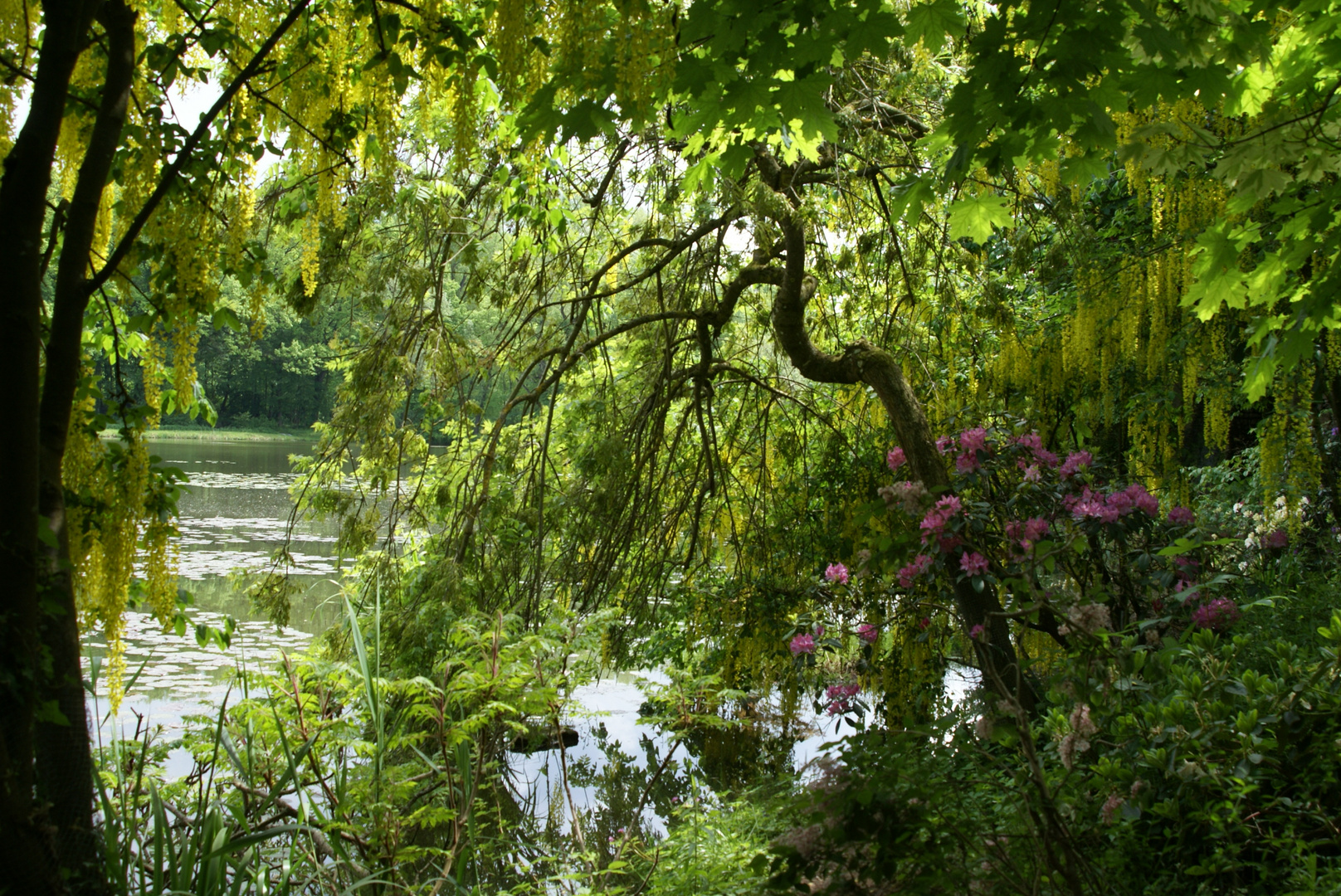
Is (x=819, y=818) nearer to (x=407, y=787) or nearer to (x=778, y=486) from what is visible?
(x=407, y=787)

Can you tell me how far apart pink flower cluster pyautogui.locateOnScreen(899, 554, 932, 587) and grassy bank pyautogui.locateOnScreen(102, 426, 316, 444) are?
75.7 feet

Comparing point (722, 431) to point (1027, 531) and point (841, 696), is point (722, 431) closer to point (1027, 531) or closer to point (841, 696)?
point (841, 696)

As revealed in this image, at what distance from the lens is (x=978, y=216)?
101 inches

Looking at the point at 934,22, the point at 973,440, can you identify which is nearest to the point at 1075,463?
the point at 973,440

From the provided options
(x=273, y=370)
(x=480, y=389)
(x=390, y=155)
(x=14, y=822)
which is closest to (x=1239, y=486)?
(x=390, y=155)

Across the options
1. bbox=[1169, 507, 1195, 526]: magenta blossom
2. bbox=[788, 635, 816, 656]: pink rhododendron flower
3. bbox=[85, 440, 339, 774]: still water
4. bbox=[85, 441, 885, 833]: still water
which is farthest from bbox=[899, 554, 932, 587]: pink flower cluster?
bbox=[85, 440, 339, 774]: still water

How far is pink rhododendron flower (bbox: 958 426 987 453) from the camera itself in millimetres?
3326

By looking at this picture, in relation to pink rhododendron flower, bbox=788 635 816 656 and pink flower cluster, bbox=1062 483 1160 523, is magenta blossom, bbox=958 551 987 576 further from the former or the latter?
pink rhododendron flower, bbox=788 635 816 656

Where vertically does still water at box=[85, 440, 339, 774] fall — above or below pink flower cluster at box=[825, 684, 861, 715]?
below

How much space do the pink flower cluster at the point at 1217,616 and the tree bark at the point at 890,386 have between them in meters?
0.54

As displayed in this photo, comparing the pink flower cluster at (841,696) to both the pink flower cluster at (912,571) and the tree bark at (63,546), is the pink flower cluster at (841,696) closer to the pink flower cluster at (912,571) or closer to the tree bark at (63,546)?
the pink flower cluster at (912,571)

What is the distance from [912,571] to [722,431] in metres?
1.94

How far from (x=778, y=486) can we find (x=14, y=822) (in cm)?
382

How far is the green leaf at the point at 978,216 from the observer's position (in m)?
2.52
